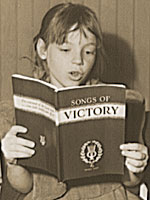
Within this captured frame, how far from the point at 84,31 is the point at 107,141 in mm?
337

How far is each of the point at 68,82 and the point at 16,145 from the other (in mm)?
255

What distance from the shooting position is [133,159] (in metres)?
1.59

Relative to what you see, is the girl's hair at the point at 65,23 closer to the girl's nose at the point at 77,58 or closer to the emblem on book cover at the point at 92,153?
the girl's nose at the point at 77,58

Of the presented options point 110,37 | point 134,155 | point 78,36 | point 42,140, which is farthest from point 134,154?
point 110,37

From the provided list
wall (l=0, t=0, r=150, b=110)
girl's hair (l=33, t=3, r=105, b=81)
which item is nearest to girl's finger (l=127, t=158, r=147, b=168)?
girl's hair (l=33, t=3, r=105, b=81)

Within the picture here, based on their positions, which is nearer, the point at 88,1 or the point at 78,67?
the point at 78,67

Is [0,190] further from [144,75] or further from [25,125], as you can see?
[144,75]

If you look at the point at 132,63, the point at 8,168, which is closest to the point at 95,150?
the point at 8,168

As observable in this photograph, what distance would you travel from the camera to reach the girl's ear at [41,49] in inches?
66.9

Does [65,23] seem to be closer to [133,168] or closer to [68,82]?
[68,82]

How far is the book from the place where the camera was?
58.6 inches

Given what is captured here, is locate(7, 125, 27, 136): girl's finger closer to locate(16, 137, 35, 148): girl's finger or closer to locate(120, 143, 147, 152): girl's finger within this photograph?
locate(16, 137, 35, 148): girl's finger

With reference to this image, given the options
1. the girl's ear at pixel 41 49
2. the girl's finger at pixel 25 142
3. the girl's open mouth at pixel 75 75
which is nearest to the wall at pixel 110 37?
the girl's ear at pixel 41 49

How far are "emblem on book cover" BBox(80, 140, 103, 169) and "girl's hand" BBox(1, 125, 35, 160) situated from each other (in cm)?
15
